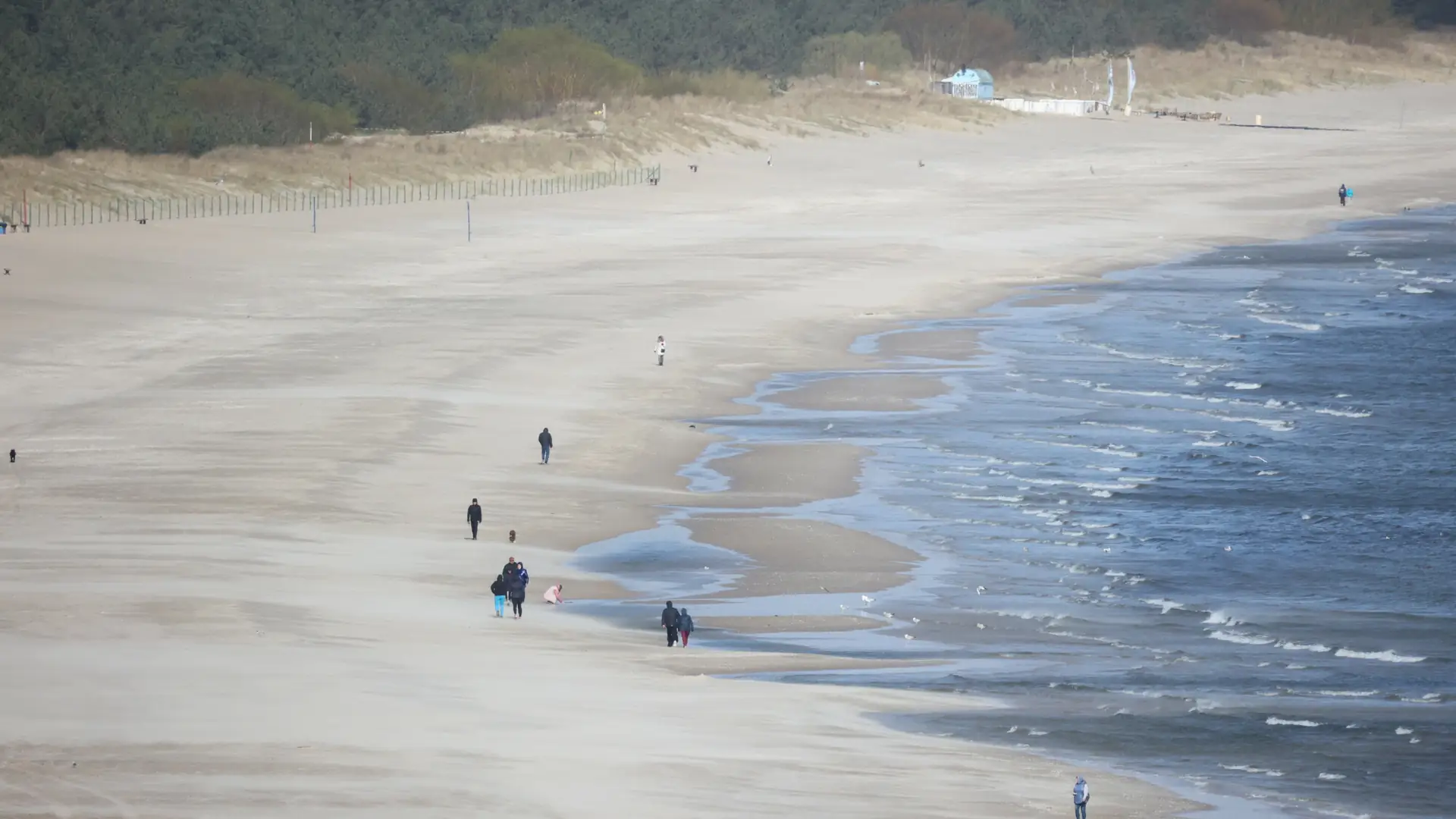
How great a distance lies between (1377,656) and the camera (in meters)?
26.9

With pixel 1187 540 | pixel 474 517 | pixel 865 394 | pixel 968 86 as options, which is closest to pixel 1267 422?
pixel 865 394

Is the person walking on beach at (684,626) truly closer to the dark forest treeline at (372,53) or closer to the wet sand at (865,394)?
the wet sand at (865,394)

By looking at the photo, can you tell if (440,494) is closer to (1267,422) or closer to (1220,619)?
(1220,619)

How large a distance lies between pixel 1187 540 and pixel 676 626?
33.3 feet

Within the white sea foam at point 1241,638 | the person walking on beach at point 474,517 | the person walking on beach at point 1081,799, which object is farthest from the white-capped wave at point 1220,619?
the person walking on beach at point 474,517

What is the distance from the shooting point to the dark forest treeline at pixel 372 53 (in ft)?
278

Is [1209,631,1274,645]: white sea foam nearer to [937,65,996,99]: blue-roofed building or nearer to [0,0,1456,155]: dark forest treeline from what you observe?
[0,0,1456,155]: dark forest treeline

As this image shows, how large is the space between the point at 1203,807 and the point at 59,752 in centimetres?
1022

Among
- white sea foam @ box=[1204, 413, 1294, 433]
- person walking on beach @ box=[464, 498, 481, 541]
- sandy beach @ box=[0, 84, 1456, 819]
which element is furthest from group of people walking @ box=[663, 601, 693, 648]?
white sea foam @ box=[1204, 413, 1294, 433]

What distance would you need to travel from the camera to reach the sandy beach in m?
20.6

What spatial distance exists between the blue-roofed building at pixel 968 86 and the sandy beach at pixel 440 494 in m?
45.3

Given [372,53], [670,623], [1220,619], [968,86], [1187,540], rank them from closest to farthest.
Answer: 1. [670,623]
2. [1220,619]
3. [1187,540]
4. [372,53]
5. [968,86]

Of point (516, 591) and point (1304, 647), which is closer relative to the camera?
point (516, 591)

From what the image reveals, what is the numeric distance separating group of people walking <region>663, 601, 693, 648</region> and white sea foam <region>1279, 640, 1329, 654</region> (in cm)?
709
